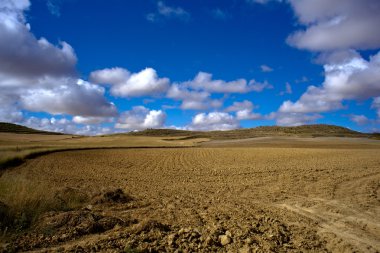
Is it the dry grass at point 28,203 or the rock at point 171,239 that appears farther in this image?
the dry grass at point 28,203

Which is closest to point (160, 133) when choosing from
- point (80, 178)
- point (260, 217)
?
point (80, 178)

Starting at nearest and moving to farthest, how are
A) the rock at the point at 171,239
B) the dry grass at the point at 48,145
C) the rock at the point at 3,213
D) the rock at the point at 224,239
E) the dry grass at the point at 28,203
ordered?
the rock at the point at 171,239, the rock at the point at 224,239, the rock at the point at 3,213, the dry grass at the point at 28,203, the dry grass at the point at 48,145

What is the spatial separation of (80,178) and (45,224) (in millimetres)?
9723

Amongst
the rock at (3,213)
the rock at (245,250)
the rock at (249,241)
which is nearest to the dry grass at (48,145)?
the rock at (3,213)

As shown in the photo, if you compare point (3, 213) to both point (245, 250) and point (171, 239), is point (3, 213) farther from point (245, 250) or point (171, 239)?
point (245, 250)

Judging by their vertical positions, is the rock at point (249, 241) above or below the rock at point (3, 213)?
below

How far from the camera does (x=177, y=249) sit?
18.5 feet

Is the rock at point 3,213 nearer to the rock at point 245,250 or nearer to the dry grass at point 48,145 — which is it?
the rock at point 245,250

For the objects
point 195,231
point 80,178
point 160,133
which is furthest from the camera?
point 160,133

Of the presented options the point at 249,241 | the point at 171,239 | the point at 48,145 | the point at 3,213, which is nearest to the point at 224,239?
the point at 249,241

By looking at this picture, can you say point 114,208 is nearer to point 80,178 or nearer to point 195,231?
point 195,231

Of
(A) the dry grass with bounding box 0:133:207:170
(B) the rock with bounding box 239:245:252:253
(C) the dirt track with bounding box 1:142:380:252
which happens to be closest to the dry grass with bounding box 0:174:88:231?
(C) the dirt track with bounding box 1:142:380:252

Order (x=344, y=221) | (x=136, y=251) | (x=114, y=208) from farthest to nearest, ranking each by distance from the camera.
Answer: (x=114, y=208), (x=344, y=221), (x=136, y=251)

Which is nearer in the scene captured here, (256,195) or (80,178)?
(256,195)
